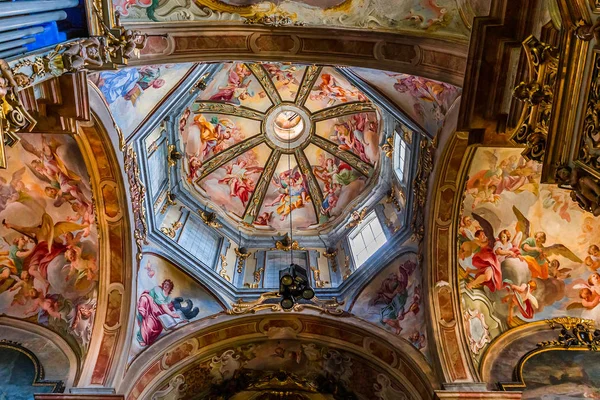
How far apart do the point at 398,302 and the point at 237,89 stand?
28.0 ft

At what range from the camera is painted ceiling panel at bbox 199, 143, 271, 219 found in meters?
17.8

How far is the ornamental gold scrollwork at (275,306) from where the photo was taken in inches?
520

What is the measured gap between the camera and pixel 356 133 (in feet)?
58.4

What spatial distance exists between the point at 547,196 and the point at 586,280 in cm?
225

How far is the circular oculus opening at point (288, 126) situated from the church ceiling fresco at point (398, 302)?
7.04 meters

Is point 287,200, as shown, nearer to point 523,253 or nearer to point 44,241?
point 523,253

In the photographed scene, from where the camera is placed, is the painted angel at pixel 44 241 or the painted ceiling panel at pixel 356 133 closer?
the painted angel at pixel 44 241

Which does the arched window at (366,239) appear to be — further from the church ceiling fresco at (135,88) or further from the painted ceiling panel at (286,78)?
the church ceiling fresco at (135,88)

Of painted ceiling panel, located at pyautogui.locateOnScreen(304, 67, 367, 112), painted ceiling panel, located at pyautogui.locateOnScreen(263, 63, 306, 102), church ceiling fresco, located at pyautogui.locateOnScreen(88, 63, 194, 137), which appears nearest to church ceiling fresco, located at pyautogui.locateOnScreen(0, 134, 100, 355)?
church ceiling fresco, located at pyautogui.locateOnScreen(88, 63, 194, 137)

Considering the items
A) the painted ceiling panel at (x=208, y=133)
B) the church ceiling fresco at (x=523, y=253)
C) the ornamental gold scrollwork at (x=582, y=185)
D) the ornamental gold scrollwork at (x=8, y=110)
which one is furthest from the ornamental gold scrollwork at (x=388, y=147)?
the ornamental gold scrollwork at (x=8, y=110)

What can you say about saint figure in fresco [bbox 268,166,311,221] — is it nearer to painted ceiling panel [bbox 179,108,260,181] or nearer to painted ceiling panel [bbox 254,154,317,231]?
painted ceiling panel [bbox 254,154,317,231]

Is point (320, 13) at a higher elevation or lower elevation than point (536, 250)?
higher

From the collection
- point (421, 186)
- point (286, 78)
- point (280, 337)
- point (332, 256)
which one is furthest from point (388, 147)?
point (280, 337)

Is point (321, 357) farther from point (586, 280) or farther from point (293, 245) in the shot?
point (586, 280)
